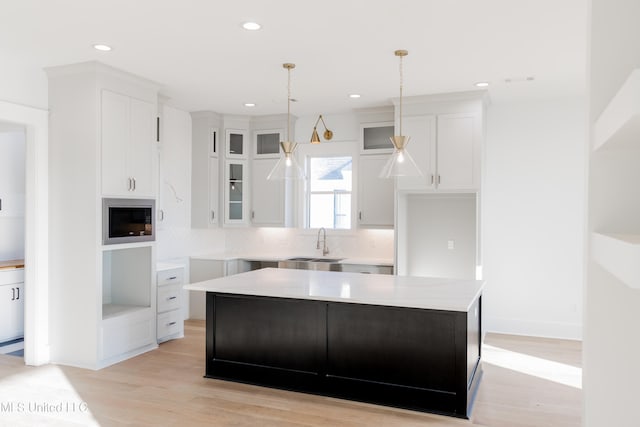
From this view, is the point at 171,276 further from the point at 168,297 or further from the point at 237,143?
the point at 237,143

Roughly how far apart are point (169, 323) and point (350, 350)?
254 centimetres

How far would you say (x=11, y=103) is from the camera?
421cm

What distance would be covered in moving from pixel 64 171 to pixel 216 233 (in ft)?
9.41

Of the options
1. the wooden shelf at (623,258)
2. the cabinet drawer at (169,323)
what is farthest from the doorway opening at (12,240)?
the wooden shelf at (623,258)

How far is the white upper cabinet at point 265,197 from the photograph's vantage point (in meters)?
6.64

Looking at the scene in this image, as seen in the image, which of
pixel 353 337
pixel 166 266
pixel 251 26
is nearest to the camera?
pixel 251 26

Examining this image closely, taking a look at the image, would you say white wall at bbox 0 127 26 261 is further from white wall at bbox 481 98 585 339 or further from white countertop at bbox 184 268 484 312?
white wall at bbox 481 98 585 339

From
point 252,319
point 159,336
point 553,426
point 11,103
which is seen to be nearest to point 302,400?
point 252,319

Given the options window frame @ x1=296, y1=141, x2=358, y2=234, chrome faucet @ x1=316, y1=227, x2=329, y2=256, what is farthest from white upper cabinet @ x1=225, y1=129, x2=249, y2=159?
chrome faucet @ x1=316, y1=227, x2=329, y2=256

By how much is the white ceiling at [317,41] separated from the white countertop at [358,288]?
1.89 metres

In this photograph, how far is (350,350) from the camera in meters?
3.67

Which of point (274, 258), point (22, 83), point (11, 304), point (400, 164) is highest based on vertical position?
point (22, 83)

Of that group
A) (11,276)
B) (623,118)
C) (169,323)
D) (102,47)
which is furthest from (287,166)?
(623,118)

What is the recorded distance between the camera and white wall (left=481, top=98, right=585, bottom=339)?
557 cm
